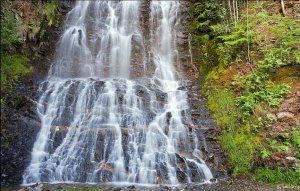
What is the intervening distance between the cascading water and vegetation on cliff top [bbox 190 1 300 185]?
58.5 inches

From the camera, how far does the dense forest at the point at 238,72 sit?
10.1 meters

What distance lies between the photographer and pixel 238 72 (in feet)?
42.8

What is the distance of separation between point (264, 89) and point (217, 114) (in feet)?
6.79

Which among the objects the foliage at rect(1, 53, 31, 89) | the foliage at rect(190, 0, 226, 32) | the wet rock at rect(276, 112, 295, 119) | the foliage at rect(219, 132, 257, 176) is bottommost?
the foliage at rect(219, 132, 257, 176)

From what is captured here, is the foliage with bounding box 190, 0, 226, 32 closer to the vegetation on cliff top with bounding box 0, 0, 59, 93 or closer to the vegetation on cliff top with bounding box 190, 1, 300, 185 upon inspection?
the vegetation on cliff top with bounding box 190, 1, 300, 185

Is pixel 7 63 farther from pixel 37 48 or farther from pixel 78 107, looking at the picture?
pixel 78 107

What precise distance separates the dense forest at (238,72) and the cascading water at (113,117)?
1.07 metres

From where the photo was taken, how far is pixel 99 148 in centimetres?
1045

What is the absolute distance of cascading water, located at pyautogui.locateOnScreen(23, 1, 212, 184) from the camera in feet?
32.6

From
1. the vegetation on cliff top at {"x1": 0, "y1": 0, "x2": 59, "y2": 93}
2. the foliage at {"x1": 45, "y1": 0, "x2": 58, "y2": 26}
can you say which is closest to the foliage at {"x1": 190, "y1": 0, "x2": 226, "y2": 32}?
the foliage at {"x1": 45, "y1": 0, "x2": 58, "y2": 26}

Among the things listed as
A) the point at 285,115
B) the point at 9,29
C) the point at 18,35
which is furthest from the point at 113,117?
the point at 18,35

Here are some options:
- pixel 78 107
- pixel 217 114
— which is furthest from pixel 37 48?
pixel 217 114

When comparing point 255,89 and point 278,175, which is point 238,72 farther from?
point 278,175

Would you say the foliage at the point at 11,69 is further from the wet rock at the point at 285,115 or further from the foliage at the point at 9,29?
the wet rock at the point at 285,115
